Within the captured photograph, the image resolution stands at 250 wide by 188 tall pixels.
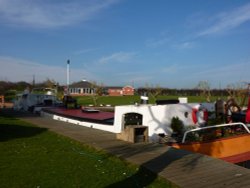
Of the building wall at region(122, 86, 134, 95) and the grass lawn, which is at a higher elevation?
the building wall at region(122, 86, 134, 95)

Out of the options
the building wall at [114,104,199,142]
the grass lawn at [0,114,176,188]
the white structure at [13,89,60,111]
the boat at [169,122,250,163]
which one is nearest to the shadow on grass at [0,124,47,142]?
the grass lawn at [0,114,176,188]

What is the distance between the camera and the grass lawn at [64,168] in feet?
21.7

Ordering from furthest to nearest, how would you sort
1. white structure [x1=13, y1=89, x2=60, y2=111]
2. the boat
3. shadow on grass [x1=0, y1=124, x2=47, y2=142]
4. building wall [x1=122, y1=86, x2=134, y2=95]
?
building wall [x1=122, y1=86, x2=134, y2=95]
white structure [x1=13, y1=89, x2=60, y2=111]
shadow on grass [x1=0, y1=124, x2=47, y2=142]
the boat

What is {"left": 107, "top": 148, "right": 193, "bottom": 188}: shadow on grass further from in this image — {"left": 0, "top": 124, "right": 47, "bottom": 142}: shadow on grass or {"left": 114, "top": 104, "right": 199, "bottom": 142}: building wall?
{"left": 0, "top": 124, "right": 47, "bottom": 142}: shadow on grass

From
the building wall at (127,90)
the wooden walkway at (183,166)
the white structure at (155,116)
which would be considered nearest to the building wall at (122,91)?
the building wall at (127,90)

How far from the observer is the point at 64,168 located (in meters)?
7.71

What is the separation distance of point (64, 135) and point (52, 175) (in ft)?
20.0

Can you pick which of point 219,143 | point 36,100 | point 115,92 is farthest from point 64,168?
point 115,92

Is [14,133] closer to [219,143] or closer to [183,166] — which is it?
[219,143]

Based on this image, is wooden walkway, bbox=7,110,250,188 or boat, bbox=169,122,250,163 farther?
boat, bbox=169,122,250,163

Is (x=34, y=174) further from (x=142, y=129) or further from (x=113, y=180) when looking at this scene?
(x=142, y=129)

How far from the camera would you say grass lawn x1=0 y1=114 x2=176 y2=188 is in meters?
6.62

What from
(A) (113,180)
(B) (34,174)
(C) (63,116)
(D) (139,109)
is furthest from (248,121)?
(C) (63,116)

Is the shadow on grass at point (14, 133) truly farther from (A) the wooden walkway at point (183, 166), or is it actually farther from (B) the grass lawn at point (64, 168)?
(A) the wooden walkway at point (183, 166)
